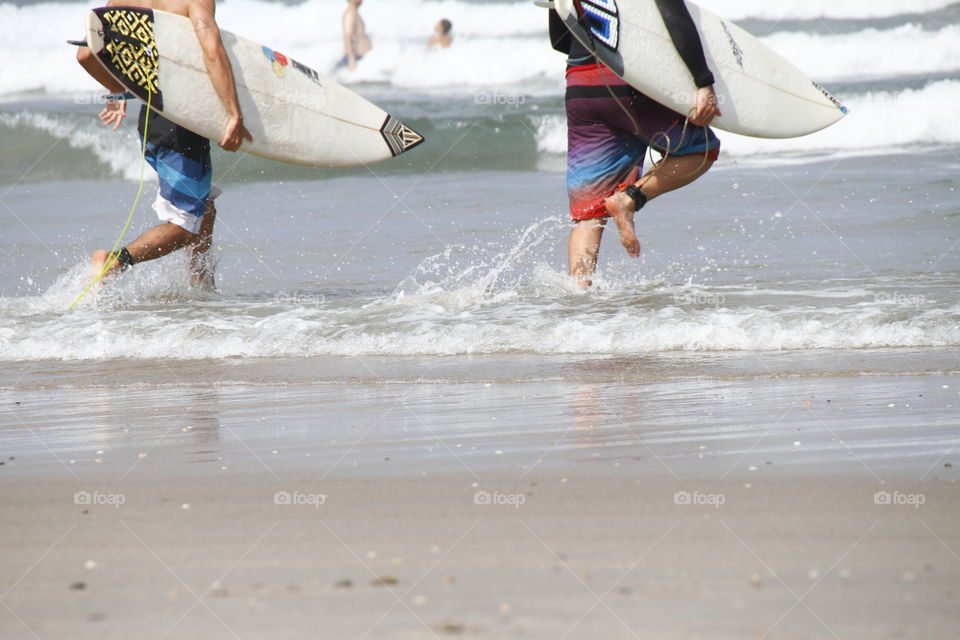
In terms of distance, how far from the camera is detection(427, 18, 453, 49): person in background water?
21938 millimetres

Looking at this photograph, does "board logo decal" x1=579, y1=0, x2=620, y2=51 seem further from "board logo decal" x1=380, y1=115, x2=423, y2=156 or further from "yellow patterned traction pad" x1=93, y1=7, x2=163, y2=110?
"yellow patterned traction pad" x1=93, y1=7, x2=163, y2=110

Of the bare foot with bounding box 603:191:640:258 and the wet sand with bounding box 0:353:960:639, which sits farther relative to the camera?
the bare foot with bounding box 603:191:640:258

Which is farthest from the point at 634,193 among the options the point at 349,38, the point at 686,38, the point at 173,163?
the point at 349,38

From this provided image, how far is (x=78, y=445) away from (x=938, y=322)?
3313 mm

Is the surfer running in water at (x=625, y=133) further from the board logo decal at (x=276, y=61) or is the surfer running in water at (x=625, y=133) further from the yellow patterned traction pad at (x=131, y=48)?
the yellow patterned traction pad at (x=131, y=48)

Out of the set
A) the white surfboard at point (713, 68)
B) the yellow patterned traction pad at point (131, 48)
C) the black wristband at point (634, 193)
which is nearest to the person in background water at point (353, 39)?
the yellow patterned traction pad at point (131, 48)

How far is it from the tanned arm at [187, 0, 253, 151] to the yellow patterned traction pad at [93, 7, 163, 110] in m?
0.25

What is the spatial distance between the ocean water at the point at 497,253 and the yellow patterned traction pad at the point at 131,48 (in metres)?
1.04

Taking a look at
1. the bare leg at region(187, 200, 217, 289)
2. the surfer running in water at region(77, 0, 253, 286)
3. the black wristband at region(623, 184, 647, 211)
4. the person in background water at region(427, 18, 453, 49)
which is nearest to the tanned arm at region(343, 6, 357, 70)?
the person in background water at region(427, 18, 453, 49)

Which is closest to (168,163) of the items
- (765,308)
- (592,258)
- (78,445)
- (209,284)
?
(209,284)

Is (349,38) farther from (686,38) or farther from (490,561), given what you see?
(490,561)

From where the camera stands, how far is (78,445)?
11.1 ft

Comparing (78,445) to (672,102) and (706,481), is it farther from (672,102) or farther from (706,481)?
(672,102)

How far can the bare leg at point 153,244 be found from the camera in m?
5.67
